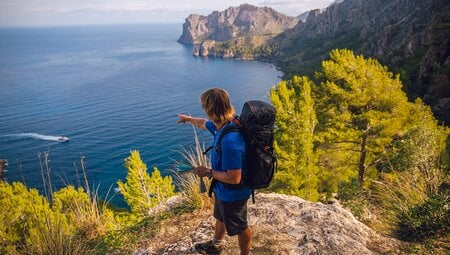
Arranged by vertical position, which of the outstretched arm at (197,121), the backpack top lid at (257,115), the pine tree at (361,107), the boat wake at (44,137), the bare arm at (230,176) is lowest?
the boat wake at (44,137)

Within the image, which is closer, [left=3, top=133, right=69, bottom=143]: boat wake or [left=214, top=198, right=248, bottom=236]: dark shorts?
[left=214, top=198, right=248, bottom=236]: dark shorts

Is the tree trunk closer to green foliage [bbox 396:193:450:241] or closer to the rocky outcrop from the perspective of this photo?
the rocky outcrop

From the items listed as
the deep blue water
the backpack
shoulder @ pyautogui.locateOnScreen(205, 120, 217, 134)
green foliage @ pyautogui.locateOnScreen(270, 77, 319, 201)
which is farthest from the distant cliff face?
the backpack

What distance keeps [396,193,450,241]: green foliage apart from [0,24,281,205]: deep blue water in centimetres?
1885

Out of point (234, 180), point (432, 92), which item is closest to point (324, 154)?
point (234, 180)

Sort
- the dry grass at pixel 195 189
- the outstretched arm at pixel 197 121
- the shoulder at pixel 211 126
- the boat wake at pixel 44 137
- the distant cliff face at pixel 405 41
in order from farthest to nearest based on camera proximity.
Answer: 1. the boat wake at pixel 44 137
2. the distant cliff face at pixel 405 41
3. the dry grass at pixel 195 189
4. the outstretched arm at pixel 197 121
5. the shoulder at pixel 211 126

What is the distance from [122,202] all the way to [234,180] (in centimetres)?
4461

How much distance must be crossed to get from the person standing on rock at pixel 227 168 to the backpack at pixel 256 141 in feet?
0.31

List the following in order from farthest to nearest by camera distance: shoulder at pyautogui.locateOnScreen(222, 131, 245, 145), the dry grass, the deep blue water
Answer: the deep blue water < the dry grass < shoulder at pyautogui.locateOnScreen(222, 131, 245, 145)

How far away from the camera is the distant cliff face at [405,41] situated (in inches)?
1521

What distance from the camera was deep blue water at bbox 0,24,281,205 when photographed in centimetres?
5406

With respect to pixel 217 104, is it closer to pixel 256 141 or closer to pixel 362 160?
pixel 256 141

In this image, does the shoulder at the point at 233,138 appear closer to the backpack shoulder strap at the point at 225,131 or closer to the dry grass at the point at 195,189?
the backpack shoulder strap at the point at 225,131

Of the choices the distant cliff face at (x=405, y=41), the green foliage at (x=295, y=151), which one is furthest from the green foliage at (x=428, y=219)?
the distant cliff face at (x=405, y=41)
